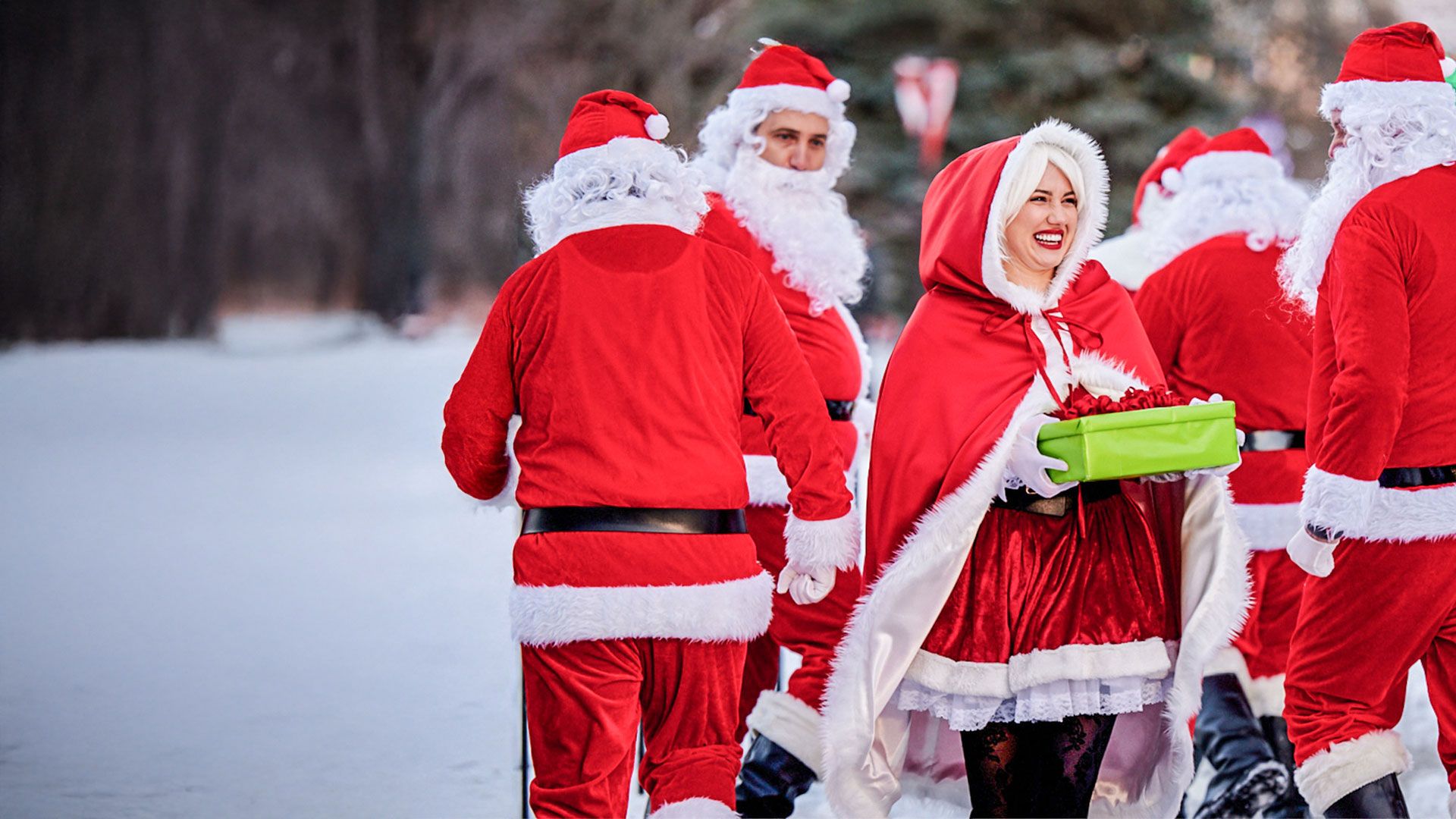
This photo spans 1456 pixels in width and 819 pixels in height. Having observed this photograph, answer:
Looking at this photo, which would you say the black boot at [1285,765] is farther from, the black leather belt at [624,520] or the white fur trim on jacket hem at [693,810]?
the black leather belt at [624,520]

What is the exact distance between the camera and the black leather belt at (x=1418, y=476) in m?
3.17

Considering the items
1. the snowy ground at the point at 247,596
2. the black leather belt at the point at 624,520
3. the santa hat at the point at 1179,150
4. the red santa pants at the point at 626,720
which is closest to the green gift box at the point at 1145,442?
the black leather belt at the point at 624,520

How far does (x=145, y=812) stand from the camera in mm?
4105

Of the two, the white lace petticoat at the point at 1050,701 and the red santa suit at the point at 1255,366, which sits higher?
the red santa suit at the point at 1255,366

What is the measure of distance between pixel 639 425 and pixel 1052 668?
3.07 feet

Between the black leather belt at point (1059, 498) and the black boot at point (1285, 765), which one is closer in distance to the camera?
the black leather belt at point (1059, 498)

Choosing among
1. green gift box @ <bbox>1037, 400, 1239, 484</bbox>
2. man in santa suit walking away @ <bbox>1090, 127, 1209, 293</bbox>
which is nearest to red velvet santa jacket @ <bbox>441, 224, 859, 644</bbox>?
green gift box @ <bbox>1037, 400, 1239, 484</bbox>

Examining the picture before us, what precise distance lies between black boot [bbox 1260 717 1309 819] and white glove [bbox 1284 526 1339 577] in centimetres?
95

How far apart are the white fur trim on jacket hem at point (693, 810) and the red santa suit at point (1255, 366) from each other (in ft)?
6.18

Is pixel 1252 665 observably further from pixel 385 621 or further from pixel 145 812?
pixel 385 621

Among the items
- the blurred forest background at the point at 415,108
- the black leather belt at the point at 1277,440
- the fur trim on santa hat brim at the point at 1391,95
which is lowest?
the black leather belt at the point at 1277,440

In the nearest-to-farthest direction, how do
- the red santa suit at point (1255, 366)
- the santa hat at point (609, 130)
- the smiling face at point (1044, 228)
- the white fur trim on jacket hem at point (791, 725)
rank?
the smiling face at point (1044, 228) → the santa hat at point (609, 130) → the white fur trim on jacket hem at point (791, 725) → the red santa suit at point (1255, 366)

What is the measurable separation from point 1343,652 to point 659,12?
13.6 meters

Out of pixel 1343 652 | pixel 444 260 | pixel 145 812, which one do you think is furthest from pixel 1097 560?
pixel 444 260
